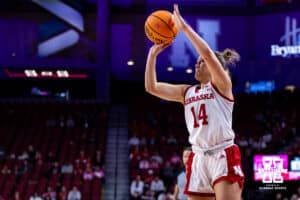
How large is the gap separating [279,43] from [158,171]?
33.3 ft

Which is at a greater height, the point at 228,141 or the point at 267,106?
the point at 267,106

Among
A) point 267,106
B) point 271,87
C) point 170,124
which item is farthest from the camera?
point 271,87

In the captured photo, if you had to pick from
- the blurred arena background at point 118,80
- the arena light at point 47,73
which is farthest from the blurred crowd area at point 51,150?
the arena light at point 47,73

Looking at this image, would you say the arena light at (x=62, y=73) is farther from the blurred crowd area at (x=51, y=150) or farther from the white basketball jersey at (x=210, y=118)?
the white basketball jersey at (x=210, y=118)

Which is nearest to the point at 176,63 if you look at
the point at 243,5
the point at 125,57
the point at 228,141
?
the point at 125,57

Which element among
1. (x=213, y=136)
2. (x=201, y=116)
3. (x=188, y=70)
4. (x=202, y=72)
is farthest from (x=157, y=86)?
(x=188, y=70)

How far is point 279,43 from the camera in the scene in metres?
26.2

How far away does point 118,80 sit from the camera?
27.9m

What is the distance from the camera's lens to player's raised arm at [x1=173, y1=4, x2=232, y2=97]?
4418 millimetres

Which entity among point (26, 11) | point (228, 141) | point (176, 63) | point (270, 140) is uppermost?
point (26, 11)

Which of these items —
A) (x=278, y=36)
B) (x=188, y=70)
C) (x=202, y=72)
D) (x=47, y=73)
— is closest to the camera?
(x=202, y=72)

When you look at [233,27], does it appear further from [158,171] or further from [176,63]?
[158,171]

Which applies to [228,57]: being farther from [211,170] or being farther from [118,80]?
[118,80]

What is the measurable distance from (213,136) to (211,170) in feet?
0.90
